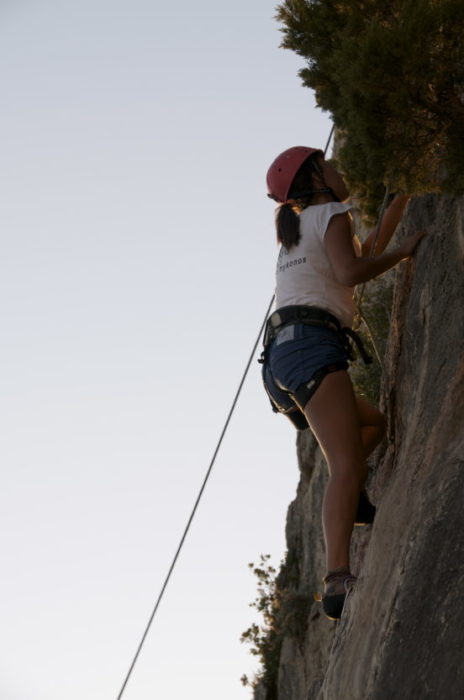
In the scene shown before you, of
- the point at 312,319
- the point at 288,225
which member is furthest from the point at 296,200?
the point at 312,319

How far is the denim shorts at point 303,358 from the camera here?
641 centimetres

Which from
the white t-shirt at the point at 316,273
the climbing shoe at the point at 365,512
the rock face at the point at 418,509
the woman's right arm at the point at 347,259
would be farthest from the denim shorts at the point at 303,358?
the climbing shoe at the point at 365,512

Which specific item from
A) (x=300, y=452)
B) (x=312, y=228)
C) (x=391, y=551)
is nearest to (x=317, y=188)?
(x=312, y=228)

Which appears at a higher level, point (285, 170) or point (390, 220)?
point (390, 220)

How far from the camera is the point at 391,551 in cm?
575

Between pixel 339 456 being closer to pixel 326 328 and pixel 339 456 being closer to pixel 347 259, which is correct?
pixel 326 328

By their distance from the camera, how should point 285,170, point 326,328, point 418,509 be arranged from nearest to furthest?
point 418,509, point 326,328, point 285,170

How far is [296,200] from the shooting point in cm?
696

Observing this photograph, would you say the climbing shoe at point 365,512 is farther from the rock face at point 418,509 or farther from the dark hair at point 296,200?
the dark hair at point 296,200

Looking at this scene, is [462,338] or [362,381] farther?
[362,381]

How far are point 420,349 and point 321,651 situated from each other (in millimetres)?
6188

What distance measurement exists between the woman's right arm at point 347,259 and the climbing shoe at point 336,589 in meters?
1.90

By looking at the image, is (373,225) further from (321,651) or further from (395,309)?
(321,651)

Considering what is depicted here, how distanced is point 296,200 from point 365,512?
7.45ft
